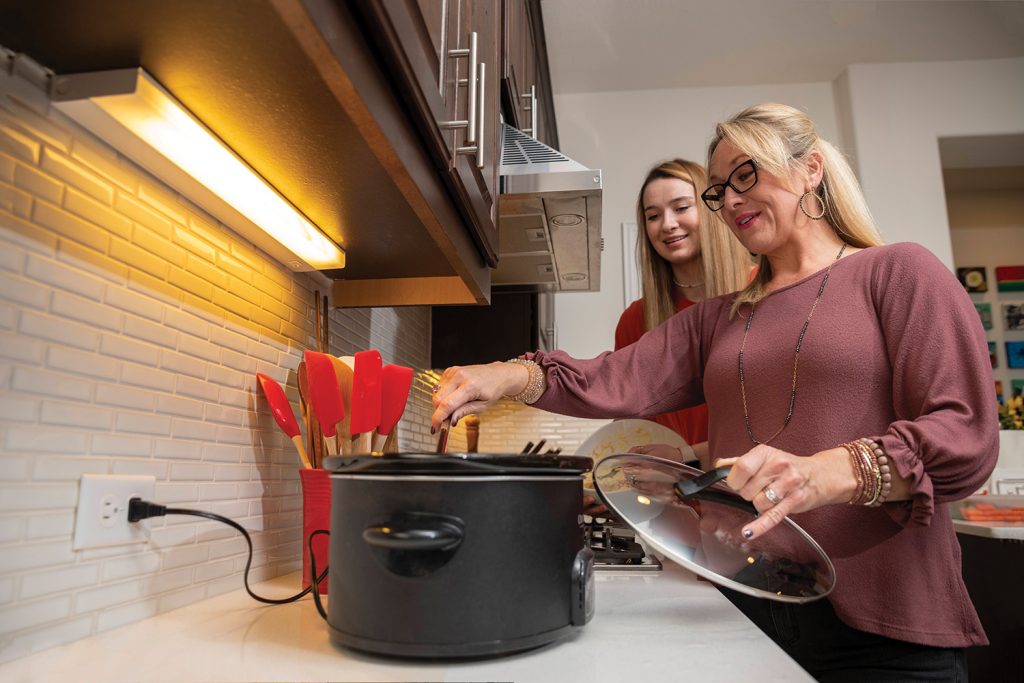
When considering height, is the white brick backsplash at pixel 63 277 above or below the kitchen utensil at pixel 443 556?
above

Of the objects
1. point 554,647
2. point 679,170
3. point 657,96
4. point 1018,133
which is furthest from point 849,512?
point 1018,133

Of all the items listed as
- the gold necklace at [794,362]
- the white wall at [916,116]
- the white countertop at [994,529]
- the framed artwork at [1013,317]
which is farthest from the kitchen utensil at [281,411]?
the framed artwork at [1013,317]

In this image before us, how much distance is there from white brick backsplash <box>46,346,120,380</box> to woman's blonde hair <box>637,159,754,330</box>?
1272mm

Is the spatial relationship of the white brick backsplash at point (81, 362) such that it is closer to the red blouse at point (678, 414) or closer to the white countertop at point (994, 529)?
the red blouse at point (678, 414)

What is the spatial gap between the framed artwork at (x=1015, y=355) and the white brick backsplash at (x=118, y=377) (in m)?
4.28

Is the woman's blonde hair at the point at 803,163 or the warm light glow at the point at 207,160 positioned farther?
the woman's blonde hair at the point at 803,163

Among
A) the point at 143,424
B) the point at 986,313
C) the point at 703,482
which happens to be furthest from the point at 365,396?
the point at 986,313

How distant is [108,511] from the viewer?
723 mm

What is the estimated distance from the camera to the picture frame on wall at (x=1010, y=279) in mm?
3947

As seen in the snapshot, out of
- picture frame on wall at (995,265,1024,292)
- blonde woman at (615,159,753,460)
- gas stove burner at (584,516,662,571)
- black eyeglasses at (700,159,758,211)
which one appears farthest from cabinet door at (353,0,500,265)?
picture frame on wall at (995,265,1024,292)

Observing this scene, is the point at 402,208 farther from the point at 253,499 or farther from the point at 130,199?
the point at 253,499

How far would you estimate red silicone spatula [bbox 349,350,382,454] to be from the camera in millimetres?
981

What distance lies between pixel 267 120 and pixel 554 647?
24.2 inches

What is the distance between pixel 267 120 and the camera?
0.69 m
